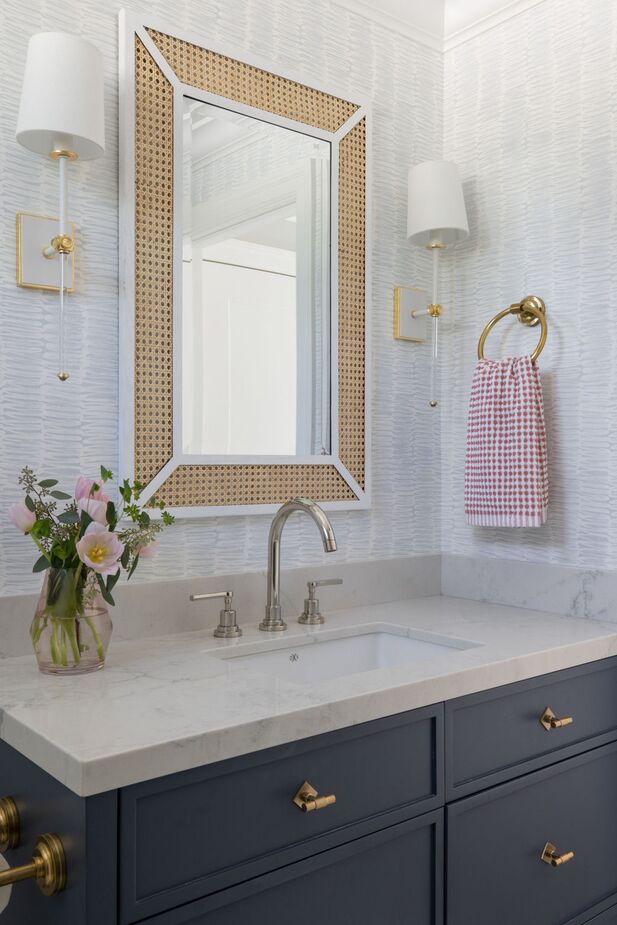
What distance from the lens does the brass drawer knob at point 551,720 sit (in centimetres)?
150

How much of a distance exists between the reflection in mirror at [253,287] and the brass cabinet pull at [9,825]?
74cm

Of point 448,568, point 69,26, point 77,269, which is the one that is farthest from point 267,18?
point 448,568

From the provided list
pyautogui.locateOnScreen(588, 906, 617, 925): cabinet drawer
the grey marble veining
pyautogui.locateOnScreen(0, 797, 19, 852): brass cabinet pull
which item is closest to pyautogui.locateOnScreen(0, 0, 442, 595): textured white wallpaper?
the grey marble veining

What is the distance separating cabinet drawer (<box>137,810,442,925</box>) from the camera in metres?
1.05

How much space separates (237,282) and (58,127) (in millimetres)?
478

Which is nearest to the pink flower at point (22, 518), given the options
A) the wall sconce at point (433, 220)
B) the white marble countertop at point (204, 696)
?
the white marble countertop at point (204, 696)

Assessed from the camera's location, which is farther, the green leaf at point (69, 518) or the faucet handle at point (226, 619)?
the faucet handle at point (226, 619)

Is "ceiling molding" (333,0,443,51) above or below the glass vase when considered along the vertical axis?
above

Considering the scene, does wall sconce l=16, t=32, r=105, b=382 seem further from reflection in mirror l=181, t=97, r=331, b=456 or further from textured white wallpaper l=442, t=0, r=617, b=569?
textured white wallpaper l=442, t=0, r=617, b=569

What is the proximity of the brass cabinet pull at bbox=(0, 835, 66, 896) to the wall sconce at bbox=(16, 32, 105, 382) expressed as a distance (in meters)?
0.77

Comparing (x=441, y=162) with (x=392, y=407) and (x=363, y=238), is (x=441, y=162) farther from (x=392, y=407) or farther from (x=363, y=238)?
(x=392, y=407)

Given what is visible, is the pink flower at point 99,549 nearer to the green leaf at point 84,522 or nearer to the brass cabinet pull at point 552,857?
the green leaf at point 84,522

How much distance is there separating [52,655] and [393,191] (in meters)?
1.39

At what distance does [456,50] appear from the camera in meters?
2.15
